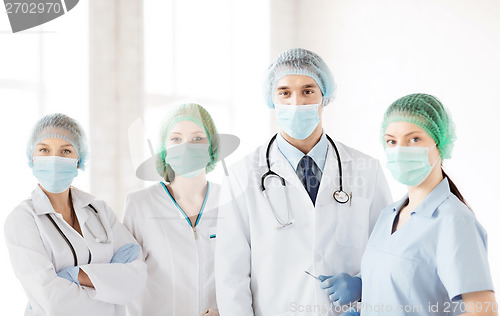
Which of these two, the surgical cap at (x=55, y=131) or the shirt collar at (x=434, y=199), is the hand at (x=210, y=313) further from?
the shirt collar at (x=434, y=199)

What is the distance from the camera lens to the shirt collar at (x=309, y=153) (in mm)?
1667

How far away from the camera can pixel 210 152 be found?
1.93 m

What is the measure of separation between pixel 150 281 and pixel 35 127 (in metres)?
0.67

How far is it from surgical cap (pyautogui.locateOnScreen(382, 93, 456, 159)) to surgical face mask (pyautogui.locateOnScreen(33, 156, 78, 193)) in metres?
1.04

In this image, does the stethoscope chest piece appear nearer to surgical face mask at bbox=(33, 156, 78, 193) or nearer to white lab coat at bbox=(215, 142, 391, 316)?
white lab coat at bbox=(215, 142, 391, 316)

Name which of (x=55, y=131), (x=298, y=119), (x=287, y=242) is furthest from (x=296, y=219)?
(x=55, y=131)

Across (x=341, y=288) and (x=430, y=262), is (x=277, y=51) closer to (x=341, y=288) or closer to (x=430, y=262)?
(x=341, y=288)

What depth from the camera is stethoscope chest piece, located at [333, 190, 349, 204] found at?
159 centimetres

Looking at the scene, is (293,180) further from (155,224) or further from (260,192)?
(155,224)

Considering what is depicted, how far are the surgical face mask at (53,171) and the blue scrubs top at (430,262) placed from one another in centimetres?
101

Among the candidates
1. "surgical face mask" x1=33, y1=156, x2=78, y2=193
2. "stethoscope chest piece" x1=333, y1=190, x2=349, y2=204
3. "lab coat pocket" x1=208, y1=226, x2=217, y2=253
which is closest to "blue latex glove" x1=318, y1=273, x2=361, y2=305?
"stethoscope chest piece" x1=333, y1=190, x2=349, y2=204

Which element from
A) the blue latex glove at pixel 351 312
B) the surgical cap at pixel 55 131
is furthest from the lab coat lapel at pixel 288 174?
the surgical cap at pixel 55 131

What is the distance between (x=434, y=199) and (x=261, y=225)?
55 centimetres

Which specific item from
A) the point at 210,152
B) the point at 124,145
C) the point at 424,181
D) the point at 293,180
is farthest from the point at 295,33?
the point at 424,181
